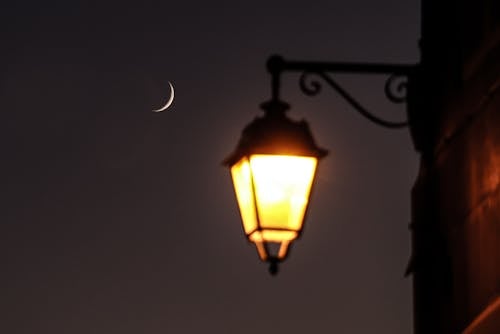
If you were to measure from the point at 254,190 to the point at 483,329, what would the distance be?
149 centimetres

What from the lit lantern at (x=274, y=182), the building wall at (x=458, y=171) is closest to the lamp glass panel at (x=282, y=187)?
the lit lantern at (x=274, y=182)

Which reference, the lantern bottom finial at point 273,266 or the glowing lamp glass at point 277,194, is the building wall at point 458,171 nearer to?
the glowing lamp glass at point 277,194

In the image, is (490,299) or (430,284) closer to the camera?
(490,299)

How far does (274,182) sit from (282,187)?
0.18 feet

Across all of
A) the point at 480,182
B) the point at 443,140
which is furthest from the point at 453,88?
the point at 480,182

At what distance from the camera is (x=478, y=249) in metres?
8.62

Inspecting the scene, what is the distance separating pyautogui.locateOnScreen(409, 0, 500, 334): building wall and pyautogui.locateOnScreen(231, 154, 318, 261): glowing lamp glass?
3.21 feet

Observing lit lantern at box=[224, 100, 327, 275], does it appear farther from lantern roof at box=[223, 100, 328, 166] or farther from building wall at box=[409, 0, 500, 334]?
building wall at box=[409, 0, 500, 334]

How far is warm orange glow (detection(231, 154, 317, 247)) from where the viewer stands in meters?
8.62

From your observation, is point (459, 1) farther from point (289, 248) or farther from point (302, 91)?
point (289, 248)

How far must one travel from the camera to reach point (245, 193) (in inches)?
345

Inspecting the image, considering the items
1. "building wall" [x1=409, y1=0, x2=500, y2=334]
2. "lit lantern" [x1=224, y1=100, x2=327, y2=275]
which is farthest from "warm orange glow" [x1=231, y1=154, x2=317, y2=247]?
"building wall" [x1=409, y1=0, x2=500, y2=334]

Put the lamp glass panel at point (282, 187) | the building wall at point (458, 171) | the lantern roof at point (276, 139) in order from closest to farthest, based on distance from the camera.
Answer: the building wall at point (458, 171)
the lamp glass panel at point (282, 187)
the lantern roof at point (276, 139)

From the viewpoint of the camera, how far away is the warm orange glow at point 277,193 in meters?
8.62
